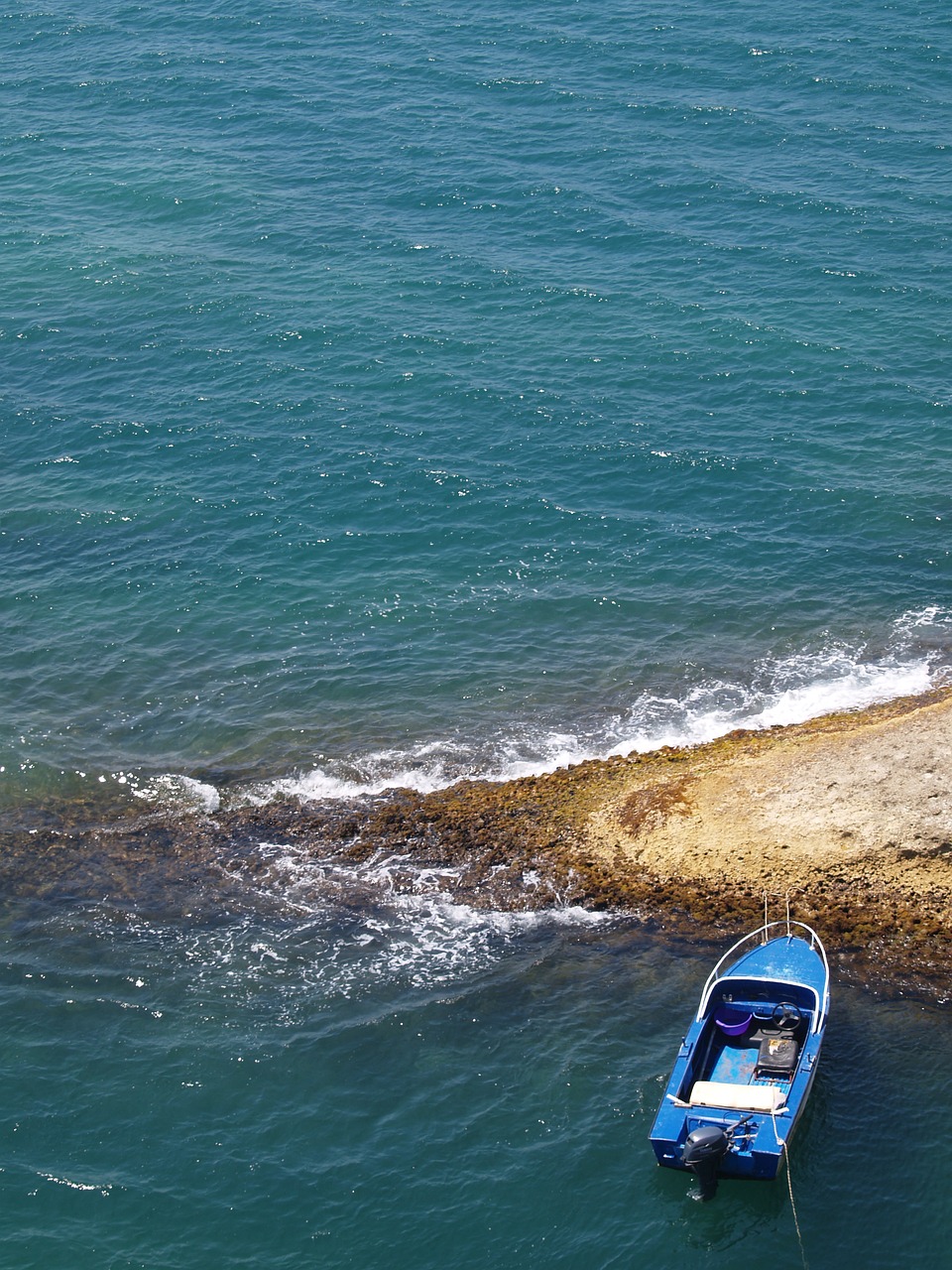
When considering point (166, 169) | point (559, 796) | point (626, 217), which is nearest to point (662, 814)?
point (559, 796)

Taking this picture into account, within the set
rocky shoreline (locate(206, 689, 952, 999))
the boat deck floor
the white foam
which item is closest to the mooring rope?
the boat deck floor

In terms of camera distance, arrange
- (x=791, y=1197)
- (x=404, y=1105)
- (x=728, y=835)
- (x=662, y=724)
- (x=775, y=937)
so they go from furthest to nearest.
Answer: (x=662, y=724), (x=728, y=835), (x=775, y=937), (x=404, y=1105), (x=791, y=1197)

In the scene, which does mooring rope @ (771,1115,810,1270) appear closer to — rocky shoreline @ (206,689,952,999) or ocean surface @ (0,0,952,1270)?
ocean surface @ (0,0,952,1270)

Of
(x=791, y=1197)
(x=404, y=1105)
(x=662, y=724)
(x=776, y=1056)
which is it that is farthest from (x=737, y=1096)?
(x=662, y=724)

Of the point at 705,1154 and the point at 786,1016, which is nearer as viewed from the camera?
the point at 705,1154

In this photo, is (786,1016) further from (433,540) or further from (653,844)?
(433,540)

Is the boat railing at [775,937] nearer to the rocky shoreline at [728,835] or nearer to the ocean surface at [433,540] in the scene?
the rocky shoreline at [728,835]
